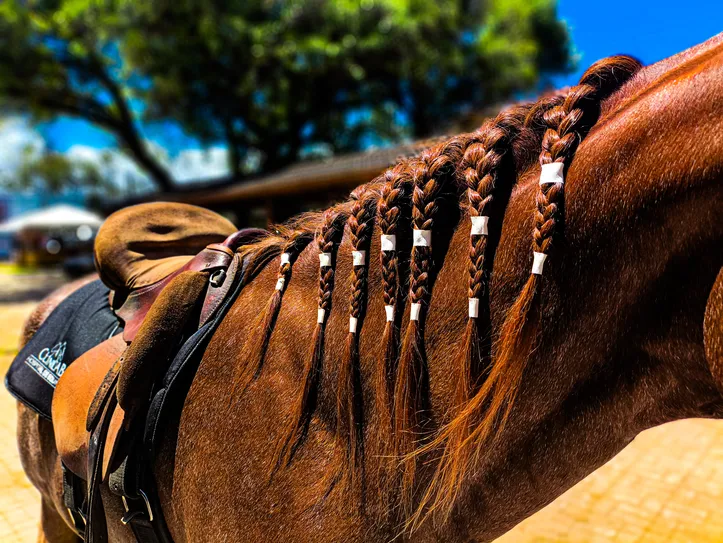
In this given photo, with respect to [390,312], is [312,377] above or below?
below

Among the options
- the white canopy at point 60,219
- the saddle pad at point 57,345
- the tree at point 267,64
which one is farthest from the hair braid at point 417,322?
the white canopy at point 60,219

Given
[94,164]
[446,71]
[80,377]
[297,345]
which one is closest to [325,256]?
[297,345]

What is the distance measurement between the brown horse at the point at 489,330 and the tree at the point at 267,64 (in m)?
15.4

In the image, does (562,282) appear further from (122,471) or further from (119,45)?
(119,45)

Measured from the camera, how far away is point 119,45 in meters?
15.8

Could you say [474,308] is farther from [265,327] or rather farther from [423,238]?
[265,327]

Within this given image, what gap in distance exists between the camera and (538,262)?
83 cm

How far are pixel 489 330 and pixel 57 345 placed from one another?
1.79 meters

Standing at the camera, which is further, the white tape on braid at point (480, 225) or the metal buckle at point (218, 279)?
the metal buckle at point (218, 279)

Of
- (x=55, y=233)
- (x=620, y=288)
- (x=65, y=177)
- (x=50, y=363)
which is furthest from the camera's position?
(x=65, y=177)

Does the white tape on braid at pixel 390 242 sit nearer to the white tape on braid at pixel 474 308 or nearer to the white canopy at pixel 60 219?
the white tape on braid at pixel 474 308

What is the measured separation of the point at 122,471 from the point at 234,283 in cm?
56

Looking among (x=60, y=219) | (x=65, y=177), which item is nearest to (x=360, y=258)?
(x=60, y=219)

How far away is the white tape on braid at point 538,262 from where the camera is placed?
2.72 feet
